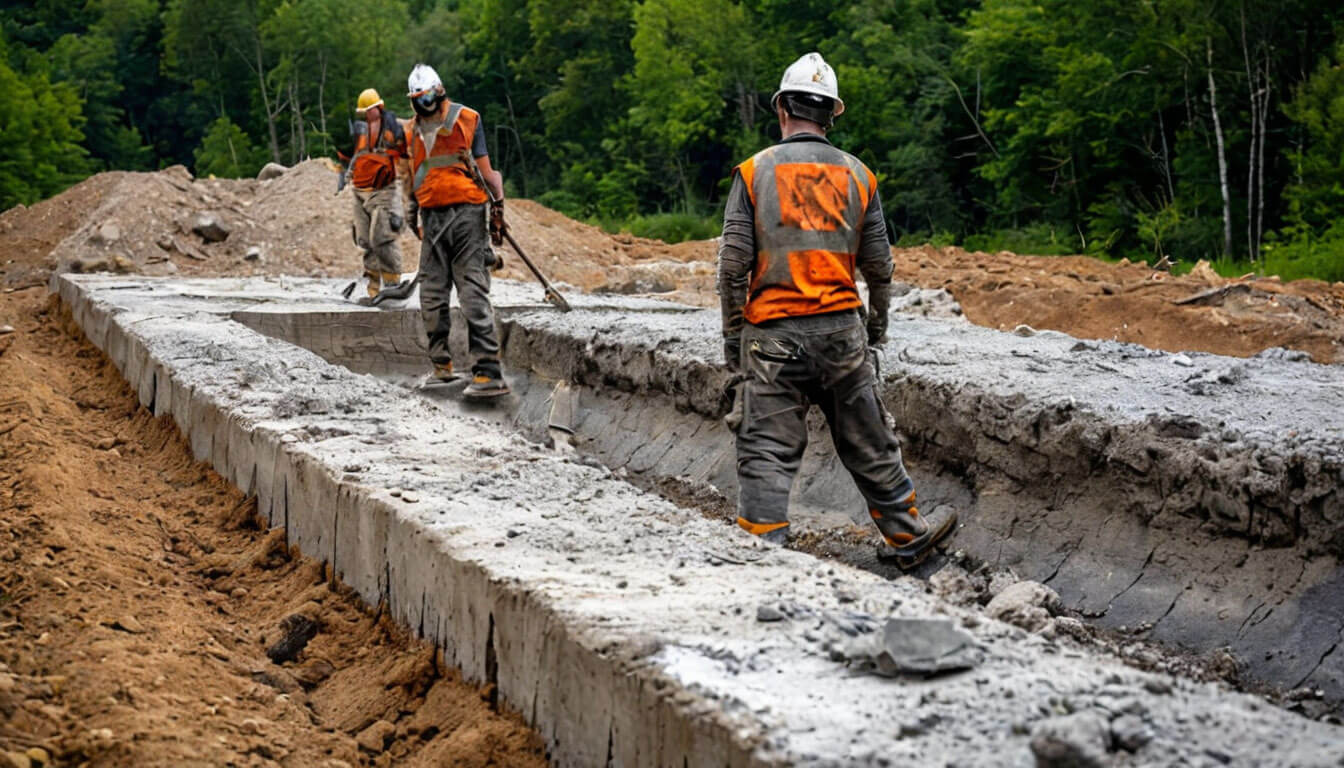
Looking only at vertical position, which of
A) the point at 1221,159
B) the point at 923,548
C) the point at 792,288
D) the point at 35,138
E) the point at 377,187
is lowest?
the point at 923,548

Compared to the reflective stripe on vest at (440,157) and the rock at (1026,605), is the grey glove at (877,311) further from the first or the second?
the reflective stripe on vest at (440,157)

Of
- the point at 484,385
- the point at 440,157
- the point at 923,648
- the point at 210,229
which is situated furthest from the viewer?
the point at 210,229

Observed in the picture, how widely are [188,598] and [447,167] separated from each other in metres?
5.07

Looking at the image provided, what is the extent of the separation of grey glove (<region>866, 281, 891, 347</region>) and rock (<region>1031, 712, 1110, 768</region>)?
3.42m

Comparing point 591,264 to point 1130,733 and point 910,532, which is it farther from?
point 1130,733

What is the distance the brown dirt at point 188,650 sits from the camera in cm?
354

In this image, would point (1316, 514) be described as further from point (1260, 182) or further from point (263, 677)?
point (1260, 182)

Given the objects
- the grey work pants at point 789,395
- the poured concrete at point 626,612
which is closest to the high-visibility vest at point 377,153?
the poured concrete at point 626,612

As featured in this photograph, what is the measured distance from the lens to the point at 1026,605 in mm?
5051

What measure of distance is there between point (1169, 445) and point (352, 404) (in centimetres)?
409

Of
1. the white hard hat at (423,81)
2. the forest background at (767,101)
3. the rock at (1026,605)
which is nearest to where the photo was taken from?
the rock at (1026,605)

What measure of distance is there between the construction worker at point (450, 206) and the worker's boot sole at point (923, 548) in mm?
4457

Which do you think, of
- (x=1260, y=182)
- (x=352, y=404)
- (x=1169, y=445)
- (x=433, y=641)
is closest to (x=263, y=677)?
(x=433, y=641)

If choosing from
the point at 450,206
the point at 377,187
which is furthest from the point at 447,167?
the point at 377,187
